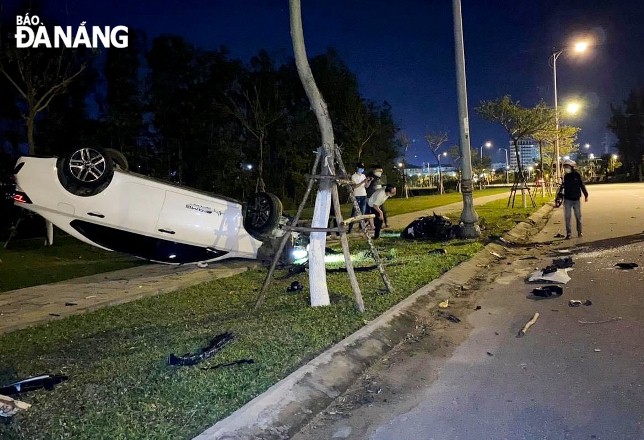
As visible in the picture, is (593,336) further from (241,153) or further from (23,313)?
(241,153)

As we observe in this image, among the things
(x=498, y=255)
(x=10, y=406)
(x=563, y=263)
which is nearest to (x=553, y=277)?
(x=563, y=263)

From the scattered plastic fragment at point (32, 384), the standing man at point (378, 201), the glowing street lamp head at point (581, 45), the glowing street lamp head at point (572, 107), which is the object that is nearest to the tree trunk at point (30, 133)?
the standing man at point (378, 201)

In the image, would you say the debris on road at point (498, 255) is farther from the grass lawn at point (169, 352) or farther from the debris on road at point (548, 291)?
the debris on road at point (548, 291)

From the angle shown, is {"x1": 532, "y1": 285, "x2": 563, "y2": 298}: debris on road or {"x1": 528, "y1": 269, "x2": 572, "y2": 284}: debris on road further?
{"x1": 528, "y1": 269, "x2": 572, "y2": 284}: debris on road

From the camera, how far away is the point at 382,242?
582 inches

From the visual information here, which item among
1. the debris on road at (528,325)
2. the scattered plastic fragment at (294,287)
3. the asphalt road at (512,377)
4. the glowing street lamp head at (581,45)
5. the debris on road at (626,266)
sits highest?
the glowing street lamp head at (581,45)

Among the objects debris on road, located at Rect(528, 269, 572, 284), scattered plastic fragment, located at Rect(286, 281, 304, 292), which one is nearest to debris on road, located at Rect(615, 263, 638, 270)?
debris on road, located at Rect(528, 269, 572, 284)

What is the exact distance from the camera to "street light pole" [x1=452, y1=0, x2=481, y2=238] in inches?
576

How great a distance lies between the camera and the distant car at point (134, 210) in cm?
941

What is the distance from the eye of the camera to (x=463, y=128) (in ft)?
48.5

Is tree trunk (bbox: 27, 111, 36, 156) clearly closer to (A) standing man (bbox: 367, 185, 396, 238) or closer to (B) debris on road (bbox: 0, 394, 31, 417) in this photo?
(A) standing man (bbox: 367, 185, 396, 238)

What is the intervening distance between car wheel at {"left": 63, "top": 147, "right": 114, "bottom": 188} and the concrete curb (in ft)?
16.3

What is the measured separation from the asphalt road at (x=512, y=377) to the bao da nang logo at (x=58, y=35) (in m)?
12.9

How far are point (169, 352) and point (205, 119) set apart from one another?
81.8ft
